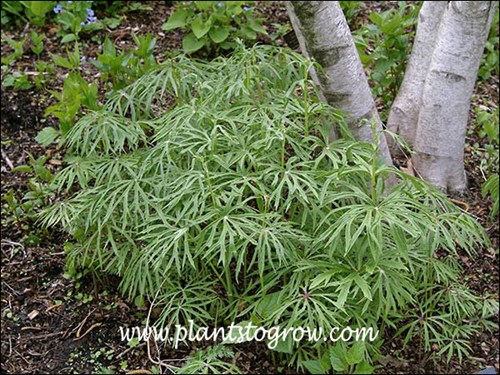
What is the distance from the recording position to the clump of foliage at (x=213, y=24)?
4.62 meters

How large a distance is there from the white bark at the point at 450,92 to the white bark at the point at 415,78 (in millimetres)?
185

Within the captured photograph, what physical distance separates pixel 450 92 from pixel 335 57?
30.1 inches

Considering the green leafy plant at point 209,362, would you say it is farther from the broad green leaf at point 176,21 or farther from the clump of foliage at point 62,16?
the clump of foliage at point 62,16

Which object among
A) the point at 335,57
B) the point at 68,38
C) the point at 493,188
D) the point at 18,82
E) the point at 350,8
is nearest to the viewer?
the point at 335,57

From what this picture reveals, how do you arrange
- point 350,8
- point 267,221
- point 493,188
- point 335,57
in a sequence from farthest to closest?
point 350,8 < point 493,188 < point 335,57 < point 267,221

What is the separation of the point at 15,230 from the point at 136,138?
3.21 feet

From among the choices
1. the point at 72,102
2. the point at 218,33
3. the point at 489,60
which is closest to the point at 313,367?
the point at 72,102

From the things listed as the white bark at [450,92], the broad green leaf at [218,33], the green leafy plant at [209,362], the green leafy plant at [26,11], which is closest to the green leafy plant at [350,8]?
the broad green leaf at [218,33]

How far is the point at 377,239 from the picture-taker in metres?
2.68

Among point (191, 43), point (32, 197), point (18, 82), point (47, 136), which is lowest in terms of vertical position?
point (32, 197)

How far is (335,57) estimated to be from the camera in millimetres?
3449

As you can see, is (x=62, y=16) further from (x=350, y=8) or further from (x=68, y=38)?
(x=350, y=8)

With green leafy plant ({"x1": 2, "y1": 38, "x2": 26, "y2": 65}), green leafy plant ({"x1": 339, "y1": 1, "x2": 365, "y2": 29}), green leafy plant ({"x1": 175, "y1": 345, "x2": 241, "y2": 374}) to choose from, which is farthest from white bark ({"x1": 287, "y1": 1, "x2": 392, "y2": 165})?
green leafy plant ({"x1": 2, "y1": 38, "x2": 26, "y2": 65})

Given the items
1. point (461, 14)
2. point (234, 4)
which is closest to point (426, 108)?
point (461, 14)
